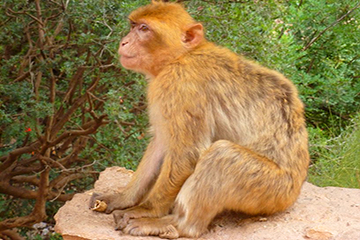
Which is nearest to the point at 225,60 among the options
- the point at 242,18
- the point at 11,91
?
the point at 242,18

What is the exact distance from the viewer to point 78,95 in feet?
21.8

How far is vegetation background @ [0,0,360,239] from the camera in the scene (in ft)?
18.2

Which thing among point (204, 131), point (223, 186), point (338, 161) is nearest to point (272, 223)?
point (223, 186)

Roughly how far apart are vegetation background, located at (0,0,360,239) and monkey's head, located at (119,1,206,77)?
1127 millimetres

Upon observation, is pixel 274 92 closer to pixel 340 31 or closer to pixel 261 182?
pixel 261 182

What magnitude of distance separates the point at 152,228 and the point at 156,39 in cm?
135

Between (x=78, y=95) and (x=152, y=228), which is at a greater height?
(x=78, y=95)

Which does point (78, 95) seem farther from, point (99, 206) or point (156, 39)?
point (156, 39)

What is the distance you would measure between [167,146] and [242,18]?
249 centimetres

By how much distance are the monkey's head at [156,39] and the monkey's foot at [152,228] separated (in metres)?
1.10

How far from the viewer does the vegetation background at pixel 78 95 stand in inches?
218

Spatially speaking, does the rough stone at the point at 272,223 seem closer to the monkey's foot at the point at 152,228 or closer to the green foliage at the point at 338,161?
the monkey's foot at the point at 152,228

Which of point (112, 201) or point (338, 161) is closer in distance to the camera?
point (112, 201)

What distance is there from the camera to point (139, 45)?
3.95 meters
